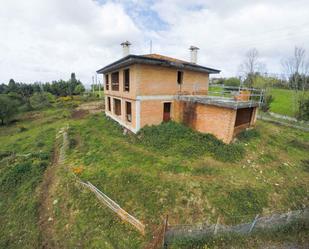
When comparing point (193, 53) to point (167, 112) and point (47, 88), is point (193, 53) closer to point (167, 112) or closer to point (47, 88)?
point (167, 112)

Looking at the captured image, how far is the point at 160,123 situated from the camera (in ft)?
45.1

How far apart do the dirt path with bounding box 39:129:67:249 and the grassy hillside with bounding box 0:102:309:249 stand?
5.1 inches

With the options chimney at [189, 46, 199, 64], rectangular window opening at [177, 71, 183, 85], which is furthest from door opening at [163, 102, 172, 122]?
chimney at [189, 46, 199, 64]

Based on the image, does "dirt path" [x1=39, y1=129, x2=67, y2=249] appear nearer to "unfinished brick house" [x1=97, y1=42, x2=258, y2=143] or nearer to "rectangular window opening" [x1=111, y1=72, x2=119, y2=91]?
"unfinished brick house" [x1=97, y1=42, x2=258, y2=143]

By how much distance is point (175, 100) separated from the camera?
1402cm

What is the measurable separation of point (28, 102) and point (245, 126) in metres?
43.4

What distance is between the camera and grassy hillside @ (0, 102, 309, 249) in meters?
6.26

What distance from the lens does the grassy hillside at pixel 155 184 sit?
6262 mm

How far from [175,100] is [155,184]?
8.32 meters

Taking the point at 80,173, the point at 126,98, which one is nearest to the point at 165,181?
the point at 80,173

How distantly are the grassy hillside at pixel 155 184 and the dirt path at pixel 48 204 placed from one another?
13 cm

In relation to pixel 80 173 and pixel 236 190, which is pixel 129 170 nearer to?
pixel 80 173

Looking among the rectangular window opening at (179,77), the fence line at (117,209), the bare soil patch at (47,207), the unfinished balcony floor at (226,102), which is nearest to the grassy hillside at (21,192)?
the bare soil patch at (47,207)

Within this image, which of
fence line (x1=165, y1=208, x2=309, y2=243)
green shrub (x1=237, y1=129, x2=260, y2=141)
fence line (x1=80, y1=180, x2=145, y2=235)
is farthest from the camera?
green shrub (x1=237, y1=129, x2=260, y2=141)
